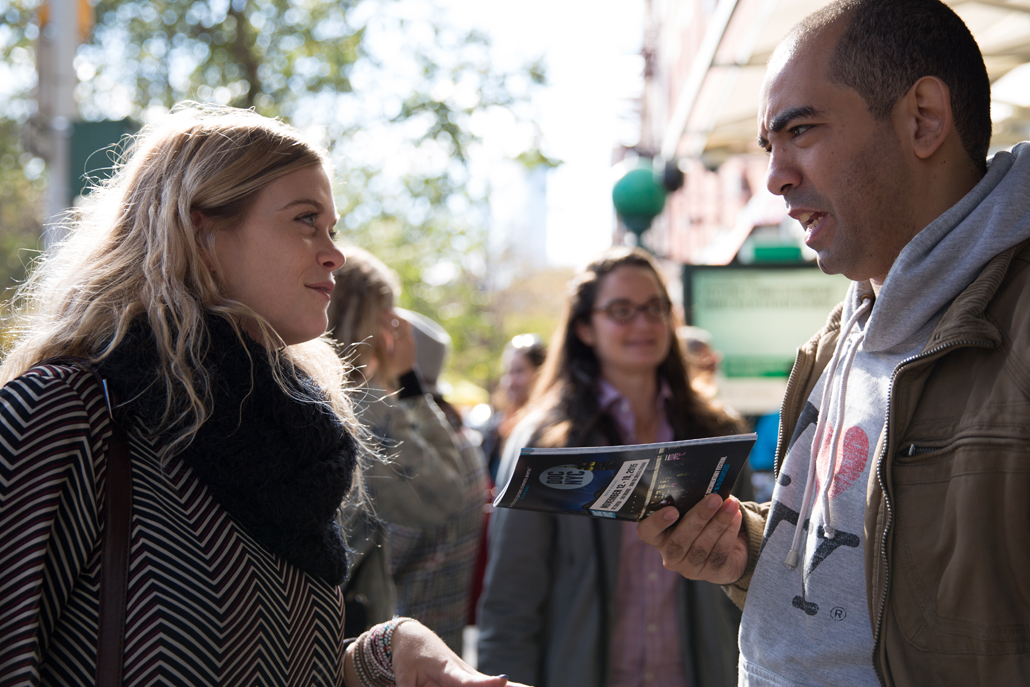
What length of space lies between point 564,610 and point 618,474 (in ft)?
5.02

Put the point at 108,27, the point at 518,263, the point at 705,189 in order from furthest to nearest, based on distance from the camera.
→ 1. the point at 518,263
2. the point at 705,189
3. the point at 108,27

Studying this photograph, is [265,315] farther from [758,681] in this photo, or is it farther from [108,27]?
[108,27]

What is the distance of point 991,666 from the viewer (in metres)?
1.37

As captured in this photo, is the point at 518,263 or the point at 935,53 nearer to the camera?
the point at 935,53

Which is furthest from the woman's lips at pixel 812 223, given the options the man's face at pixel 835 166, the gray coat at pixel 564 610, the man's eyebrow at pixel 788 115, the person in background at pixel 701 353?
the person in background at pixel 701 353

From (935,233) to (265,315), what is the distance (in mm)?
1450

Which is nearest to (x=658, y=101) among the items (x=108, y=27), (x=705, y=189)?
(x=705, y=189)

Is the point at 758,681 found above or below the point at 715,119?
below

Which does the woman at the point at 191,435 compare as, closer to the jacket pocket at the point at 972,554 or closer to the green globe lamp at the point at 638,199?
the jacket pocket at the point at 972,554

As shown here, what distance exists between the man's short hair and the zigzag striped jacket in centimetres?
158

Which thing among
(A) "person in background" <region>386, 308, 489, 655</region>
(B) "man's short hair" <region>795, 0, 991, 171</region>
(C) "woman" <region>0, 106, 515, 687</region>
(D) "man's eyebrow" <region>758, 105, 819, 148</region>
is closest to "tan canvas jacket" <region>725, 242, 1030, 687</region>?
(B) "man's short hair" <region>795, 0, 991, 171</region>

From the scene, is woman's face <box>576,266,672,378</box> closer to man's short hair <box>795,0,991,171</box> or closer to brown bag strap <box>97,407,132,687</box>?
man's short hair <box>795,0,991,171</box>

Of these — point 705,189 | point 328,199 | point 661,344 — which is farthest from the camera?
point 705,189

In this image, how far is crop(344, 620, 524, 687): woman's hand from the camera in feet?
5.62
